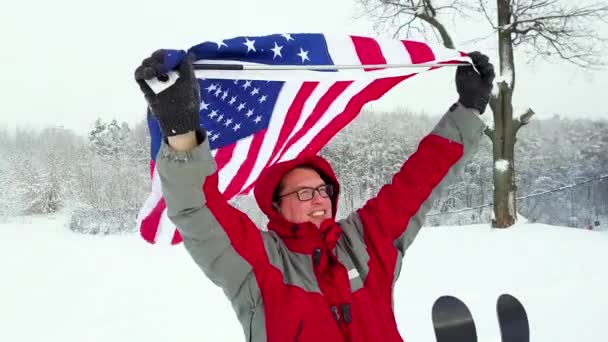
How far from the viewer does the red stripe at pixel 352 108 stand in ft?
9.20

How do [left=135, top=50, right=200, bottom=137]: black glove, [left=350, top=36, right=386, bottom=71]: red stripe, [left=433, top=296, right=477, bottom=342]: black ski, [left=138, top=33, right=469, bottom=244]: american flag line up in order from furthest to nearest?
[left=433, top=296, right=477, bottom=342]: black ski
[left=350, top=36, right=386, bottom=71]: red stripe
[left=138, top=33, right=469, bottom=244]: american flag
[left=135, top=50, right=200, bottom=137]: black glove

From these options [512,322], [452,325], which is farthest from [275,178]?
[512,322]

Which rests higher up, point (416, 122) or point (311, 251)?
point (416, 122)

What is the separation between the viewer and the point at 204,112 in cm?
234

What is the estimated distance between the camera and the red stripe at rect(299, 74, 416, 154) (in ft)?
9.20

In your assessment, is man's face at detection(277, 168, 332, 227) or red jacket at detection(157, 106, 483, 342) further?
man's face at detection(277, 168, 332, 227)

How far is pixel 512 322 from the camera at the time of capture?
2844mm

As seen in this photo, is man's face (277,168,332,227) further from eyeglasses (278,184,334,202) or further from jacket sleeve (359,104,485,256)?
jacket sleeve (359,104,485,256)

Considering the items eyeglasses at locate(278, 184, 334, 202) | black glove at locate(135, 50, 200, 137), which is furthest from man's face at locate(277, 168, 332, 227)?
black glove at locate(135, 50, 200, 137)

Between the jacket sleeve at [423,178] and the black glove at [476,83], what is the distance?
0.05m

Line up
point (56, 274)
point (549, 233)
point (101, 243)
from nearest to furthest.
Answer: point (56, 274), point (549, 233), point (101, 243)

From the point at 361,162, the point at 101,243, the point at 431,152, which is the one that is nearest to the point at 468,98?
the point at 431,152

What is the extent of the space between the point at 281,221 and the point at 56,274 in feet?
25.1

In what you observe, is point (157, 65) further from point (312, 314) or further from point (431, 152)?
point (431, 152)
